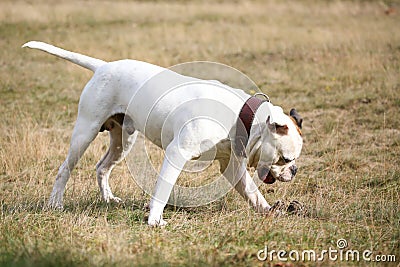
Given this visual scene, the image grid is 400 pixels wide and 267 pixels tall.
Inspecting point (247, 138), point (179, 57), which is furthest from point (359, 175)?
point (179, 57)

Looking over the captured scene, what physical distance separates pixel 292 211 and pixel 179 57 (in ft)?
31.9

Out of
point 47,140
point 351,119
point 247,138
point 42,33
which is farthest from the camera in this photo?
point 42,33

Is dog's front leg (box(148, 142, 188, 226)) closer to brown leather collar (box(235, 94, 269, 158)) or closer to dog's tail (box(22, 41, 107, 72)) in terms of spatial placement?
brown leather collar (box(235, 94, 269, 158))

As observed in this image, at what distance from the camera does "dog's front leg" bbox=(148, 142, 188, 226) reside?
17.2ft

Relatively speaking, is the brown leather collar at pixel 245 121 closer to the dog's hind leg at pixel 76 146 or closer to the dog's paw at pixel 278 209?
the dog's paw at pixel 278 209

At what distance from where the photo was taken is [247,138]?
5207 millimetres

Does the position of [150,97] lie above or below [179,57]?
above

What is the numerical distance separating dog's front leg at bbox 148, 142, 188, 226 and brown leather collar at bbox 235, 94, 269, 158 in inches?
18.9

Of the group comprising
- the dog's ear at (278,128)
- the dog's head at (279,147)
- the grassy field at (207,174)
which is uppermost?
the dog's ear at (278,128)

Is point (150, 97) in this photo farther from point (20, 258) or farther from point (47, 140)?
point (47, 140)

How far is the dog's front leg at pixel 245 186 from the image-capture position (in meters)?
5.77

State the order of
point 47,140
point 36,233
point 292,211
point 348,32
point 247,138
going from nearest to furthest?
point 36,233, point 247,138, point 292,211, point 47,140, point 348,32

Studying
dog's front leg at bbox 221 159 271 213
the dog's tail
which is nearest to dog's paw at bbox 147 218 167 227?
dog's front leg at bbox 221 159 271 213

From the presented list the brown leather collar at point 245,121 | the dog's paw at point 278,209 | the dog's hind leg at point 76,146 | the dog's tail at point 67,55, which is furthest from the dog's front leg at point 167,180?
the dog's tail at point 67,55
